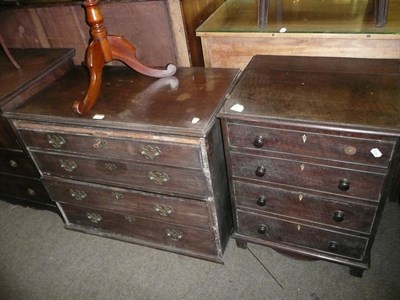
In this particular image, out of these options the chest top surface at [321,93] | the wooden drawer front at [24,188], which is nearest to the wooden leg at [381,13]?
the chest top surface at [321,93]

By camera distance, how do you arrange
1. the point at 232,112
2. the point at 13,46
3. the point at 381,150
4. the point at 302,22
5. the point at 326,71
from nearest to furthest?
the point at 381,150 < the point at 232,112 < the point at 326,71 < the point at 302,22 < the point at 13,46

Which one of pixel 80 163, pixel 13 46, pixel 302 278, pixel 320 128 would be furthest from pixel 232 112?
pixel 13 46

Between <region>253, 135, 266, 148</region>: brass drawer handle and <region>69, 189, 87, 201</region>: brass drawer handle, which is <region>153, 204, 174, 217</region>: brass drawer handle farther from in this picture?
<region>253, 135, 266, 148</region>: brass drawer handle

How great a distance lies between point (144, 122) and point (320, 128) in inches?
29.2

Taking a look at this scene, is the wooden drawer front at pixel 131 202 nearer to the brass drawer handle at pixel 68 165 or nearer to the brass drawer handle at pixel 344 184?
A: the brass drawer handle at pixel 68 165

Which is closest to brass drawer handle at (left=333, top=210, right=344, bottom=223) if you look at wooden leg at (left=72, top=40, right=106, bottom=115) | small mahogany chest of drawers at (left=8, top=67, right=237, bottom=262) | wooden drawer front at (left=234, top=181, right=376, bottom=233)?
wooden drawer front at (left=234, top=181, right=376, bottom=233)

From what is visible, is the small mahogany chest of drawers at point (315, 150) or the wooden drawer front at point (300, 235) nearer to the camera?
the small mahogany chest of drawers at point (315, 150)

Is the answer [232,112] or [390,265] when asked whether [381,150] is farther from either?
[390,265]

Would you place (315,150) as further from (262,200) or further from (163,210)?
(163,210)

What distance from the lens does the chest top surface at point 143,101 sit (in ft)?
4.70

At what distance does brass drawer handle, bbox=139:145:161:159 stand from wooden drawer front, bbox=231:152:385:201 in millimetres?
354

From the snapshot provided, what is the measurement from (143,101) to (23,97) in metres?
0.72

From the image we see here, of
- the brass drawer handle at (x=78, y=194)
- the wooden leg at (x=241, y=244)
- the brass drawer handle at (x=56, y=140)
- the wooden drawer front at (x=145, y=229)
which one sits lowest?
the wooden leg at (x=241, y=244)

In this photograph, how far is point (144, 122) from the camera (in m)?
1.44
